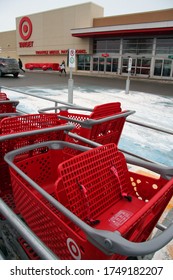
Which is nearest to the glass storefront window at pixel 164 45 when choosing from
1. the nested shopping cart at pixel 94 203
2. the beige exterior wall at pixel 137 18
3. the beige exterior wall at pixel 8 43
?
the beige exterior wall at pixel 137 18

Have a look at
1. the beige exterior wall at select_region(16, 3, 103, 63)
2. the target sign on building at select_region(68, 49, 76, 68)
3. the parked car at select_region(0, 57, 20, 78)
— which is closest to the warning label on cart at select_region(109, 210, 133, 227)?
the target sign on building at select_region(68, 49, 76, 68)

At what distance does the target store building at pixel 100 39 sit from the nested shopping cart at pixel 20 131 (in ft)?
77.0

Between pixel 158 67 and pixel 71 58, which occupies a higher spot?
pixel 158 67

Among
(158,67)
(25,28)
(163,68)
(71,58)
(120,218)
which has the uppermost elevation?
(25,28)

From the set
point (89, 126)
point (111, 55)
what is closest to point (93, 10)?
point (111, 55)

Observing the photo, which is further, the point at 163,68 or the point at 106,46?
the point at 106,46

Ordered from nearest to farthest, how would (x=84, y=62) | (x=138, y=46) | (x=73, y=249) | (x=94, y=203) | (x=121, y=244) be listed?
1. (x=121, y=244)
2. (x=73, y=249)
3. (x=94, y=203)
4. (x=138, y=46)
5. (x=84, y=62)

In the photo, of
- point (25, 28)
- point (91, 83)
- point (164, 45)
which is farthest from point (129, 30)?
point (25, 28)

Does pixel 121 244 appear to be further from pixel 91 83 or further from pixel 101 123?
pixel 91 83

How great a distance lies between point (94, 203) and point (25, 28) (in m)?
42.1

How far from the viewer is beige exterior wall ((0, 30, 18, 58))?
42.8m

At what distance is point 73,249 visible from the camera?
4.96 feet

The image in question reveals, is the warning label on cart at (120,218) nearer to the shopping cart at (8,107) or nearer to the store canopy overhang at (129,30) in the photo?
the shopping cart at (8,107)

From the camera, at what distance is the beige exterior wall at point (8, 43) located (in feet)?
140
